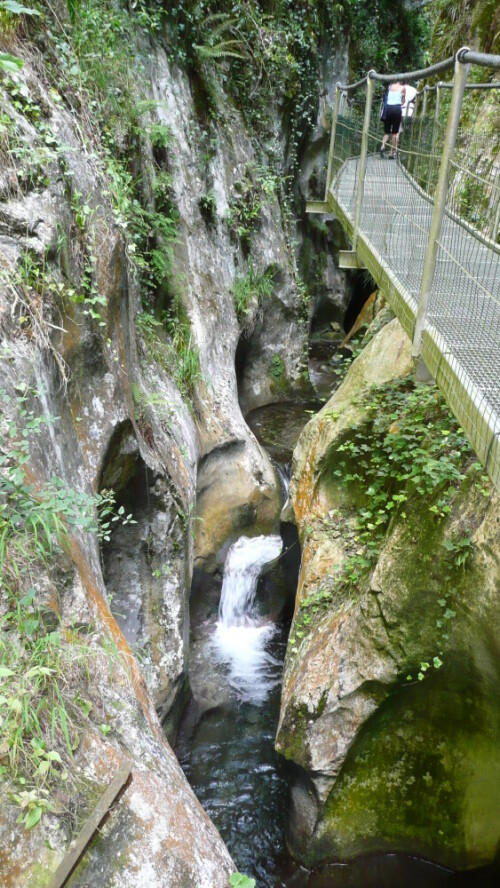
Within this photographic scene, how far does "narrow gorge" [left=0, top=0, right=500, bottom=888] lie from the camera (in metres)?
3.29

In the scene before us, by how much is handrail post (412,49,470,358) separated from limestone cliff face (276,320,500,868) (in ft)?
4.53

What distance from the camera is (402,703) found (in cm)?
497

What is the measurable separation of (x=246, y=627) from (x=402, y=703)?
3.49 meters

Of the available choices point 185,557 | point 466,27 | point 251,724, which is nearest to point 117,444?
point 185,557

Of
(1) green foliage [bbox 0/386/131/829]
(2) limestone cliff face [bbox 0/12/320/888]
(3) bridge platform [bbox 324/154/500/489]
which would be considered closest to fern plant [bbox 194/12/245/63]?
(2) limestone cliff face [bbox 0/12/320/888]

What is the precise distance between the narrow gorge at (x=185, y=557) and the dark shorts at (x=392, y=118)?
163 cm

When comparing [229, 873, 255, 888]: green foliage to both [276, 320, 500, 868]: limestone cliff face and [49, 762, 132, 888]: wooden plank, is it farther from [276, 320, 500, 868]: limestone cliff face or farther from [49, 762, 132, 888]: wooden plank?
[276, 320, 500, 868]: limestone cliff face

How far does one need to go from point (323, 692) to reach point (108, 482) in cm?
261

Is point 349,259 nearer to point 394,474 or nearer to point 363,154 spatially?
point 363,154

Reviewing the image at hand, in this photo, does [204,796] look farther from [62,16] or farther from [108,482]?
[62,16]

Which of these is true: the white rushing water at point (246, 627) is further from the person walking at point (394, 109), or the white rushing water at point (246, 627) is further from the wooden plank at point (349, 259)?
the person walking at point (394, 109)

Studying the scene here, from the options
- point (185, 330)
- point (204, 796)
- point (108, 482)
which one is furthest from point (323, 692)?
point (185, 330)

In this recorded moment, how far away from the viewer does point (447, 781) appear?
5020 mm

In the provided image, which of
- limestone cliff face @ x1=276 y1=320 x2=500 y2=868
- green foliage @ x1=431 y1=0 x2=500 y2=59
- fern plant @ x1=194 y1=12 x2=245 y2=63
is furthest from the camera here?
fern plant @ x1=194 y1=12 x2=245 y2=63
